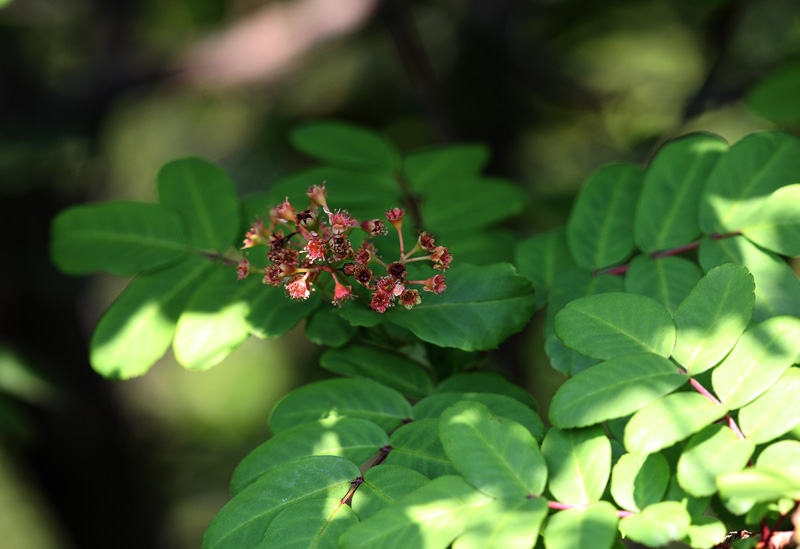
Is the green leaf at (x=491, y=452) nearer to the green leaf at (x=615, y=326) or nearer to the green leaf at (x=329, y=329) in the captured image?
the green leaf at (x=615, y=326)

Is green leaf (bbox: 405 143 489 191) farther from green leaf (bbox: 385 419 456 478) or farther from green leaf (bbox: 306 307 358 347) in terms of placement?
green leaf (bbox: 385 419 456 478)

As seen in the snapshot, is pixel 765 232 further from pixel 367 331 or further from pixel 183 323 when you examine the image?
pixel 183 323

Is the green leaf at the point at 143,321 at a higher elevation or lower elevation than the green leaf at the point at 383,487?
A: higher

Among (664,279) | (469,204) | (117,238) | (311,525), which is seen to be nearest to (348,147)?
(469,204)

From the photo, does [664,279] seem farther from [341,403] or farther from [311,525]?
[311,525]

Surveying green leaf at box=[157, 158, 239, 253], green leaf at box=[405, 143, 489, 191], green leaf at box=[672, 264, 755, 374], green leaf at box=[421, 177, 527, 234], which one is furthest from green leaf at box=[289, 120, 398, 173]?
green leaf at box=[672, 264, 755, 374]

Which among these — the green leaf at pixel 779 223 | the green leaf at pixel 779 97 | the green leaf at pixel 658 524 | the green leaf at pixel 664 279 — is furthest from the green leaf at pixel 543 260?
the green leaf at pixel 779 97

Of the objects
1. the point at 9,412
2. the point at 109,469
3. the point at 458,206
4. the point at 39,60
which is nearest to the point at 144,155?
the point at 39,60
